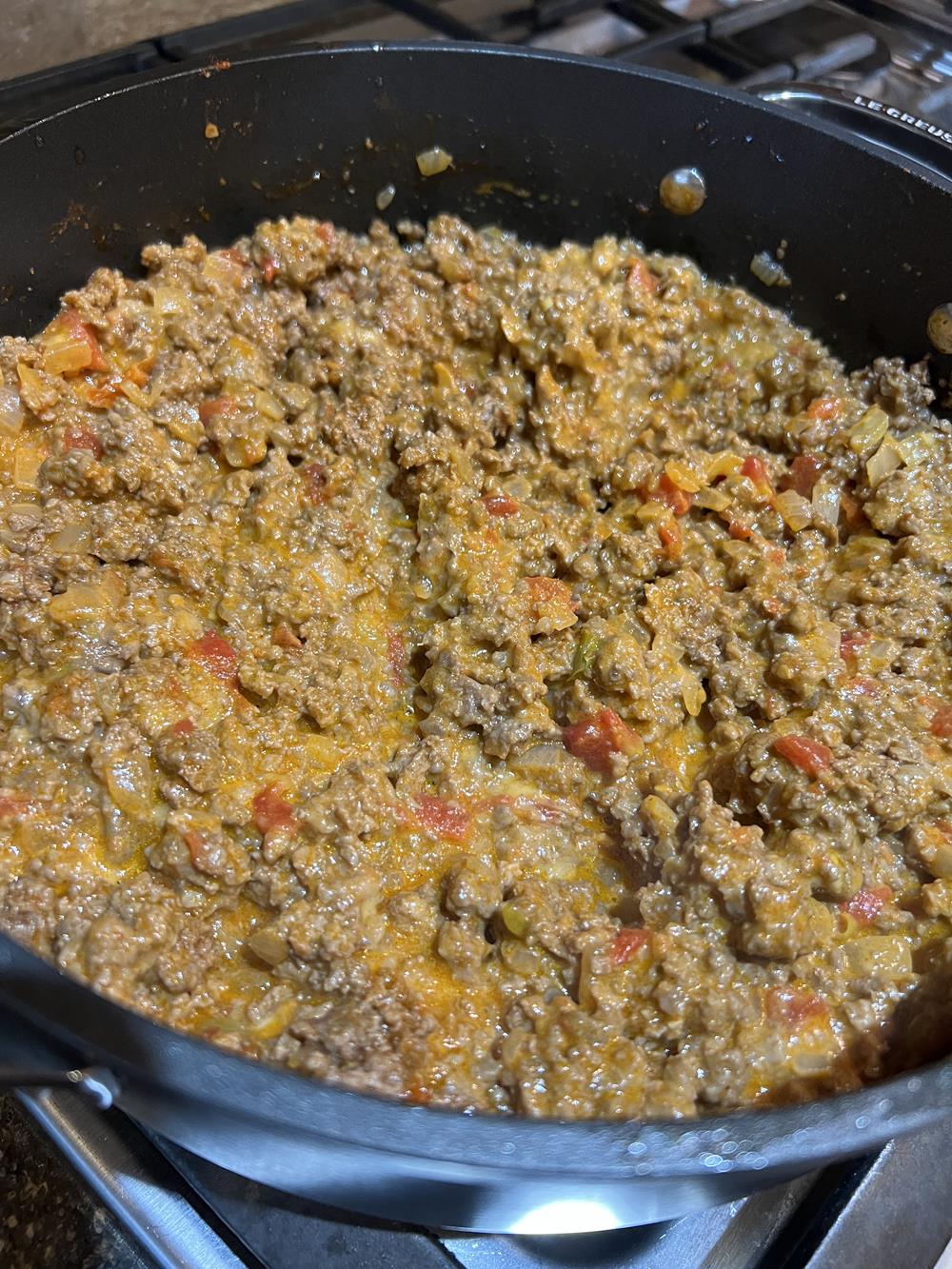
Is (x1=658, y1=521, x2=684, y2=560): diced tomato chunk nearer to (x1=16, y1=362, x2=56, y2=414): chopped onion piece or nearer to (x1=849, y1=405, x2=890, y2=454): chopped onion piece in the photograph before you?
(x1=849, y1=405, x2=890, y2=454): chopped onion piece

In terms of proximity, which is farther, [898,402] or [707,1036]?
[898,402]

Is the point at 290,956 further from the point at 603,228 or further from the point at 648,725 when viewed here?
the point at 603,228

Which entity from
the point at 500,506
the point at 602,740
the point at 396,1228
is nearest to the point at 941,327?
the point at 500,506

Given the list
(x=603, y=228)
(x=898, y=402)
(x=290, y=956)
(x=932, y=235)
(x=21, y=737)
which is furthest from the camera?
(x=603, y=228)

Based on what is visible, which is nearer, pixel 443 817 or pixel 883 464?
pixel 443 817

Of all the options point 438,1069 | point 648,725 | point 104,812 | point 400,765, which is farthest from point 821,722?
point 104,812

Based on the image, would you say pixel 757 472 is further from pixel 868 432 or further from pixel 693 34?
pixel 693 34
